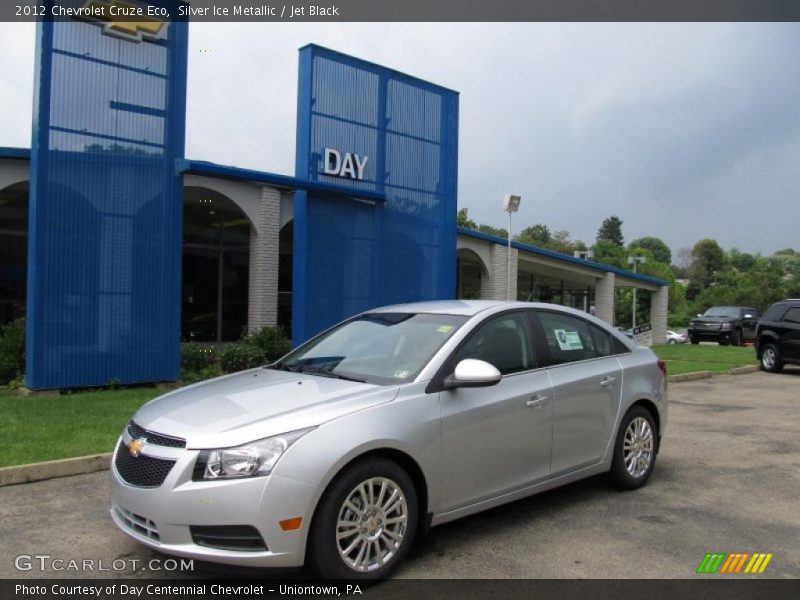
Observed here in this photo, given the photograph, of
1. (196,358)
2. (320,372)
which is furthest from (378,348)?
(196,358)

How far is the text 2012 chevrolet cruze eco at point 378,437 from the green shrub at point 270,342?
7794 mm

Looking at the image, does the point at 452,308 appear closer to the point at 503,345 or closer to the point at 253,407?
the point at 503,345

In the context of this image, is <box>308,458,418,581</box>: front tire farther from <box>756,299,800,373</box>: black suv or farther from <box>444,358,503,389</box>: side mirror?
<box>756,299,800,373</box>: black suv

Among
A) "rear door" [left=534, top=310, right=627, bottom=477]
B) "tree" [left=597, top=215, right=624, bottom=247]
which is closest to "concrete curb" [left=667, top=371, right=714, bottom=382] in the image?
"rear door" [left=534, top=310, right=627, bottom=477]

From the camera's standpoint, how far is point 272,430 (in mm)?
3525

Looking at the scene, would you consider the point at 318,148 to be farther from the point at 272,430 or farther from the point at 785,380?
the point at 785,380

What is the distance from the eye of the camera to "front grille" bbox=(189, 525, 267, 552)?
338 cm

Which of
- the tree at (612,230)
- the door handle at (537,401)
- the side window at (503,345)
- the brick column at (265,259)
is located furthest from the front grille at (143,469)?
the tree at (612,230)

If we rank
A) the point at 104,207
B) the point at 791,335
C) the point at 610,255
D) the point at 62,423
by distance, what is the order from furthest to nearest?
1. the point at 610,255
2. the point at 791,335
3. the point at 104,207
4. the point at 62,423

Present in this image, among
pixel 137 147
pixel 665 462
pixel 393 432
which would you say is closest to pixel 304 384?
pixel 393 432

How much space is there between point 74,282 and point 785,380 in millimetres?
14164

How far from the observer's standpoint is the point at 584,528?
4.70 metres

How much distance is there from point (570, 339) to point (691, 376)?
33.9 feet

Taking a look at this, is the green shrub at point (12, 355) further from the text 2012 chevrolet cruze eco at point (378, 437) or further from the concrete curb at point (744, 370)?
the concrete curb at point (744, 370)
